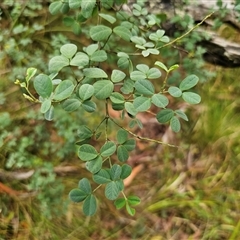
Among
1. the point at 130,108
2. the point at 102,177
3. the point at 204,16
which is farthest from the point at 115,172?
the point at 204,16

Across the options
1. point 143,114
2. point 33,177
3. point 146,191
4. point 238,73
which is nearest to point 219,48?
point 238,73

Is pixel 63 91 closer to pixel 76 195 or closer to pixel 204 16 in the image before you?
pixel 76 195

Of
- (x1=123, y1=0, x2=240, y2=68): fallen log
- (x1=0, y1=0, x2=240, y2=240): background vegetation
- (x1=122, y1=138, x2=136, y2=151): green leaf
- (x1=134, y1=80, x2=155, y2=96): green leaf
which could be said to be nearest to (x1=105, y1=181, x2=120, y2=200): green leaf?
(x1=122, y1=138, x2=136, y2=151): green leaf

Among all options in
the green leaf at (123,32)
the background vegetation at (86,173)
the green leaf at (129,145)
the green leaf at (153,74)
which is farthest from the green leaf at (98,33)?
the background vegetation at (86,173)

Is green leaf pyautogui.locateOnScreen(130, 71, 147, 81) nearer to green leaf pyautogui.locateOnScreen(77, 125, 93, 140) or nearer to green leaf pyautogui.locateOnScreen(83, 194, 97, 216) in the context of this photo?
green leaf pyautogui.locateOnScreen(77, 125, 93, 140)

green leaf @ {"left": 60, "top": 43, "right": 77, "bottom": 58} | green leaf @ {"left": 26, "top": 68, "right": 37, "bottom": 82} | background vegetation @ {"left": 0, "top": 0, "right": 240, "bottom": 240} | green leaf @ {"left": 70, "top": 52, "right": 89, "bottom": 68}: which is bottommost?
background vegetation @ {"left": 0, "top": 0, "right": 240, "bottom": 240}

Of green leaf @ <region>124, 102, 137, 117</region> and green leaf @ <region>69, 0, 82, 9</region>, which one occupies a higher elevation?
green leaf @ <region>69, 0, 82, 9</region>
